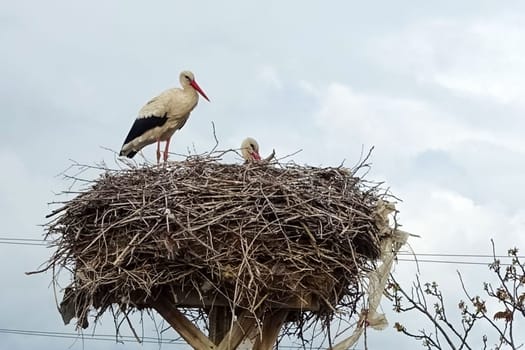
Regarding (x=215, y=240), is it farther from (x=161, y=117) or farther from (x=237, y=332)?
(x=161, y=117)

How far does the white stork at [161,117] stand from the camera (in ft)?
30.0

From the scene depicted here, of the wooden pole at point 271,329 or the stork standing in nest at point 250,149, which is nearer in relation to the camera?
the wooden pole at point 271,329

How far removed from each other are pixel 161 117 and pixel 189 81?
18.7 inches

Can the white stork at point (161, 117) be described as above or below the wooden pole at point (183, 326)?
above

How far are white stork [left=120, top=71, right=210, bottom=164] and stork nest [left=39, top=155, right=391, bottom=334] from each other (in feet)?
8.14

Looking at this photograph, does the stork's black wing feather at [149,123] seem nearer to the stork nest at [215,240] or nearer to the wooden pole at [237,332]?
the stork nest at [215,240]

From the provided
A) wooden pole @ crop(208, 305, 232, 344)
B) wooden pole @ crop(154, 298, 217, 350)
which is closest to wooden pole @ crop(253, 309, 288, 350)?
wooden pole @ crop(208, 305, 232, 344)

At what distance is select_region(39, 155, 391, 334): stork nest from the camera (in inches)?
239

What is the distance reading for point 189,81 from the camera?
30.9ft

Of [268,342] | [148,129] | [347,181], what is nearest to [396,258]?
[347,181]

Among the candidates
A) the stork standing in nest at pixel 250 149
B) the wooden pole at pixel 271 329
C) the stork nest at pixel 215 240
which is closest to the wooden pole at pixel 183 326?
the stork nest at pixel 215 240

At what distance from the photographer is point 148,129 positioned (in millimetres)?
9164

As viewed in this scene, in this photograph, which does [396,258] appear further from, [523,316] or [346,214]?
[523,316]

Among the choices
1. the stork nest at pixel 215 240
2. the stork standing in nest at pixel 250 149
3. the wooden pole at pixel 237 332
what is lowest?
the wooden pole at pixel 237 332
